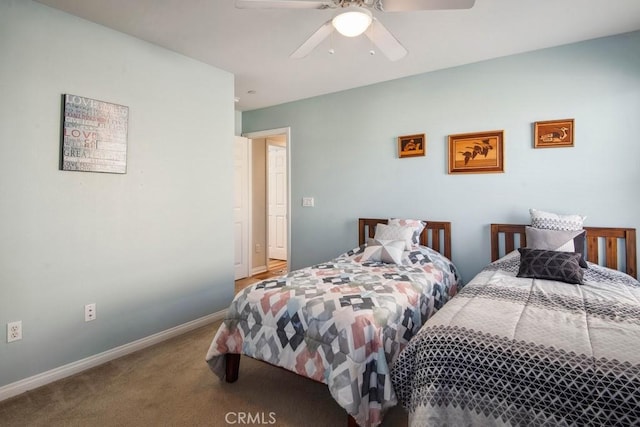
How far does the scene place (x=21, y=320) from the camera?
6.88 ft

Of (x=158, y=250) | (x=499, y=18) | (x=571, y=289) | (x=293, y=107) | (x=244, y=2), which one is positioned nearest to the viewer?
(x=244, y=2)

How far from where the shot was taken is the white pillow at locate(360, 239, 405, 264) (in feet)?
9.42

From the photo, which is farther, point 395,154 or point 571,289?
point 395,154

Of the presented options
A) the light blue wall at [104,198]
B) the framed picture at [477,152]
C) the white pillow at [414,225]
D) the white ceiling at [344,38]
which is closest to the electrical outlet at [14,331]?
the light blue wall at [104,198]

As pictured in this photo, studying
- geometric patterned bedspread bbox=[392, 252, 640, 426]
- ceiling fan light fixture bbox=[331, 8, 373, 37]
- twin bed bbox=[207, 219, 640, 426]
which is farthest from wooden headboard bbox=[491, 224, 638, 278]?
ceiling fan light fixture bbox=[331, 8, 373, 37]

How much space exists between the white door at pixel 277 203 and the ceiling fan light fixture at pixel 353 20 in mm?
4618

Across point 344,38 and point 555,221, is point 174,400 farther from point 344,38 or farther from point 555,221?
point 555,221

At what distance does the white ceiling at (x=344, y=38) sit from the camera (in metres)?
2.23

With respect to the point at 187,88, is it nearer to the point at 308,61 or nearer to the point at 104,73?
the point at 104,73

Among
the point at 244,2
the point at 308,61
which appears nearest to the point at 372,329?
the point at 244,2

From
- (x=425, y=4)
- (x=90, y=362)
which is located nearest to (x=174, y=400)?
(x=90, y=362)

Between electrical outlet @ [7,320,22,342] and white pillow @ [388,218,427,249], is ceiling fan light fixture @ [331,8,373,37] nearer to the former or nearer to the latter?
white pillow @ [388,218,427,249]

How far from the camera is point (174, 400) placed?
79.0 inches

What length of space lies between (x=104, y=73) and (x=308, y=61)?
1.67m
